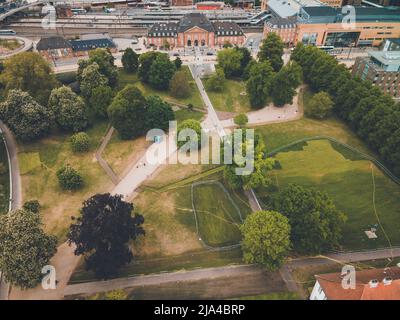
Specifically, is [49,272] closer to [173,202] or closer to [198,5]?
[173,202]

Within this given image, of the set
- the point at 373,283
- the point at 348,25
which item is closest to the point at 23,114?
the point at 373,283

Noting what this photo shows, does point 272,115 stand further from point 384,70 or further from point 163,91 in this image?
point 163,91

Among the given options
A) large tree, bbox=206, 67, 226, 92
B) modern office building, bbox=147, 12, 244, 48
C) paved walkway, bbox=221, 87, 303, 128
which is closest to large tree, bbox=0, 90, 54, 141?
paved walkway, bbox=221, 87, 303, 128

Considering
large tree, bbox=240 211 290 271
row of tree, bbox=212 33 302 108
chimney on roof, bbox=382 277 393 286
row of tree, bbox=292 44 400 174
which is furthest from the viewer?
row of tree, bbox=212 33 302 108

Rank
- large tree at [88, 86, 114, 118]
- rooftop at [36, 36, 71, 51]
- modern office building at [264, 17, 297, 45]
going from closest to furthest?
large tree at [88, 86, 114, 118] < rooftop at [36, 36, 71, 51] < modern office building at [264, 17, 297, 45]

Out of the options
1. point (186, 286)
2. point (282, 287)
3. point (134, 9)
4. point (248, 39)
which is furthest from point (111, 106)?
point (134, 9)

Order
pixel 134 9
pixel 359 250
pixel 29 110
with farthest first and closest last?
pixel 134 9 → pixel 29 110 → pixel 359 250

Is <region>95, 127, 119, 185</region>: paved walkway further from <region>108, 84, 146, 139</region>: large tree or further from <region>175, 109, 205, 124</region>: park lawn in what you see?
<region>175, 109, 205, 124</region>: park lawn
